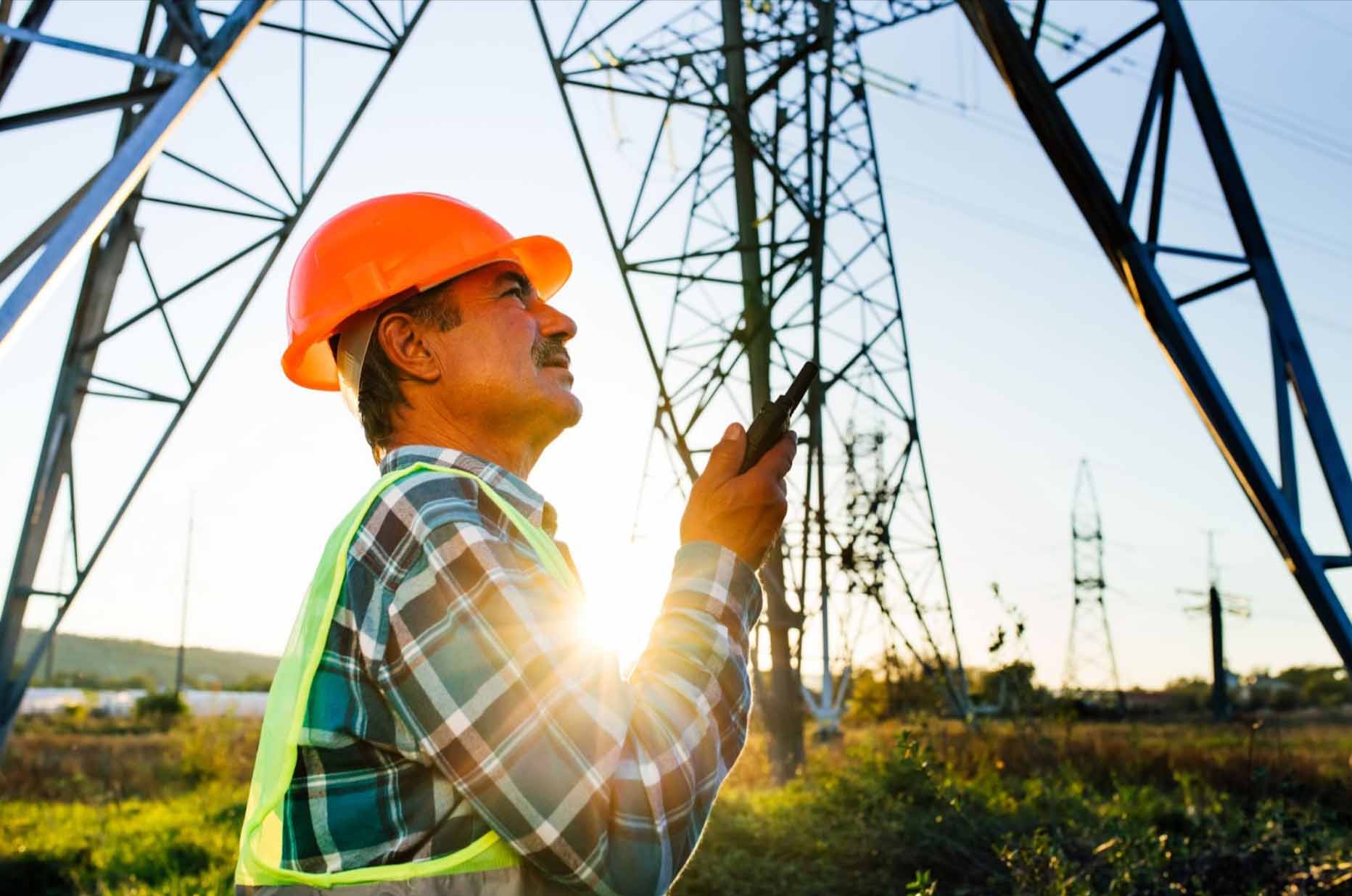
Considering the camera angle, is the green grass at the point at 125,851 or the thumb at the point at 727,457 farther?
the green grass at the point at 125,851

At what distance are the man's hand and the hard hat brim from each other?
1.71ft

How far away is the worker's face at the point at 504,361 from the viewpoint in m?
1.63

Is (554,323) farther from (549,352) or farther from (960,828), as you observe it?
(960,828)

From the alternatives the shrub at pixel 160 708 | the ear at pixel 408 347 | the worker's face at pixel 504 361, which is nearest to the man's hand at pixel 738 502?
the worker's face at pixel 504 361

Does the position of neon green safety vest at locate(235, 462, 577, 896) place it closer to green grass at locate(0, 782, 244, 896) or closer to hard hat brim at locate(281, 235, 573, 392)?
hard hat brim at locate(281, 235, 573, 392)

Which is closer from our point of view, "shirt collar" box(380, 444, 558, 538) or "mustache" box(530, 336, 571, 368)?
"shirt collar" box(380, 444, 558, 538)

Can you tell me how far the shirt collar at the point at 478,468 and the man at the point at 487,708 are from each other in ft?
0.36

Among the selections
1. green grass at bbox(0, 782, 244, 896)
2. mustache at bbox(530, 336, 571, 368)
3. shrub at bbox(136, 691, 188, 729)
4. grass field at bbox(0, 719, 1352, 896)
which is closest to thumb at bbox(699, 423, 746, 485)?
mustache at bbox(530, 336, 571, 368)

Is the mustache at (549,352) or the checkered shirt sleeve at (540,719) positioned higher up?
the mustache at (549,352)

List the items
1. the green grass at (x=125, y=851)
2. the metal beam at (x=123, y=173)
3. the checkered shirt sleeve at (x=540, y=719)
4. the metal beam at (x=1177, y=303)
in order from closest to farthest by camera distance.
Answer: the checkered shirt sleeve at (x=540, y=719), the metal beam at (x=123, y=173), the metal beam at (x=1177, y=303), the green grass at (x=125, y=851)

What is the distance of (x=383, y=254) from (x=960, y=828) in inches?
230

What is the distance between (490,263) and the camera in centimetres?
174

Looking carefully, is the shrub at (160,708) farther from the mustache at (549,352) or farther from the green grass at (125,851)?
the mustache at (549,352)

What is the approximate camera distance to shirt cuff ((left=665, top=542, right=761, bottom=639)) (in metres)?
1.34
